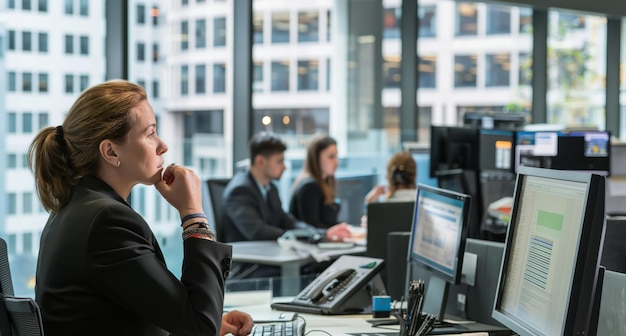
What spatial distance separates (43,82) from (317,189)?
1926mm

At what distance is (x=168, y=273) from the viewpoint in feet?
6.27

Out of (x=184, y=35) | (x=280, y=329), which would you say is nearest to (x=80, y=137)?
(x=280, y=329)

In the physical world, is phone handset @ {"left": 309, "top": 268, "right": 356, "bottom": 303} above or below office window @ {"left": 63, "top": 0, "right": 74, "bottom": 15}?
below

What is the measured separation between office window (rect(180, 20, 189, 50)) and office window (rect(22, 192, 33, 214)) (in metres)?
1.64

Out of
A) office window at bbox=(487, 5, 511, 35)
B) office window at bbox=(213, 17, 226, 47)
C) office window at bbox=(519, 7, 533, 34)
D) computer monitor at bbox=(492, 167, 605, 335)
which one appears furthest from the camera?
office window at bbox=(519, 7, 533, 34)

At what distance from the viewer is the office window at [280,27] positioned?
696 centimetres

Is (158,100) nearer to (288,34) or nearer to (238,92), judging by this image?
(238,92)

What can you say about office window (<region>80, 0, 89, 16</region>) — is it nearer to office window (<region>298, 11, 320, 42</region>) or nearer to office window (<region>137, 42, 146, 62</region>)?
office window (<region>137, 42, 146, 62</region>)

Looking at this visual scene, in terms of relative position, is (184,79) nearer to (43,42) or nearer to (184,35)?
(184,35)

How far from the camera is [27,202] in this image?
17.6 feet

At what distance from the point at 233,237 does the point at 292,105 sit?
211 centimetres

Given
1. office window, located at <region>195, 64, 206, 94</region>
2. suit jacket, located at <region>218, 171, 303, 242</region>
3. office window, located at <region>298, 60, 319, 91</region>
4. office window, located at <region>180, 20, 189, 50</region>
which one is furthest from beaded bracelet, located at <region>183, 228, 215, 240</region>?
office window, located at <region>298, 60, 319, 91</region>

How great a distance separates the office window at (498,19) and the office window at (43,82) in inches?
190

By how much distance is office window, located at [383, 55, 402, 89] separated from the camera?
8.01 metres
